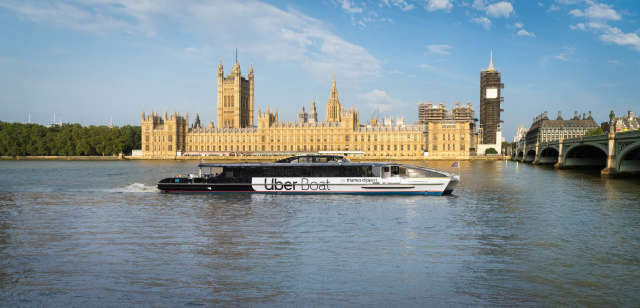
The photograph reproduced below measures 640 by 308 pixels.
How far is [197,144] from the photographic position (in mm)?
161000

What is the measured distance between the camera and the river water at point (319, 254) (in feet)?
38.0

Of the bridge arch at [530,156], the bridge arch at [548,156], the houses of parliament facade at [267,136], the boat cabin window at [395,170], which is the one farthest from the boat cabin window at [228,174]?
the houses of parliament facade at [267,136]

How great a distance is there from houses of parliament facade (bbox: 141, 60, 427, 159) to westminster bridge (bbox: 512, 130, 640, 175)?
54.6 metres

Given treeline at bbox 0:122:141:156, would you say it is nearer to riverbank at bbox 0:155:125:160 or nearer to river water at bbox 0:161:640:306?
riverbank at bbox 0:155:125:160

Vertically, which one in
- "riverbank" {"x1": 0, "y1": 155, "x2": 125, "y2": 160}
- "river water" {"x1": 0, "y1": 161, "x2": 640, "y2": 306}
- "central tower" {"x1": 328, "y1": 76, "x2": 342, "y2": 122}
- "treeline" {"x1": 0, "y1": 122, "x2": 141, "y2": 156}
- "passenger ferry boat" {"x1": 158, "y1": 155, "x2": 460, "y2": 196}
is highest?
"central tower" {"x1": 328, "y1": 76, "x2": 342, "y2": 122}

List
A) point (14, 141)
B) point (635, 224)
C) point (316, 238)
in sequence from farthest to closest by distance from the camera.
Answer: point (14, 141)
point (635, 224)
point (316, 238)

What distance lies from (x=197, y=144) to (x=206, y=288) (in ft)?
506

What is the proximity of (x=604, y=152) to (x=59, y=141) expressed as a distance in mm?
146787

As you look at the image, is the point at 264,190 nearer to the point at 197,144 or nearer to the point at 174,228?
the point at 174,228

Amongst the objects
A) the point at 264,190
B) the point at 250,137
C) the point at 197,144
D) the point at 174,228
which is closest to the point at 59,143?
the point at 197,144

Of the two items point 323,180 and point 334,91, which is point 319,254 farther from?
point 334,91

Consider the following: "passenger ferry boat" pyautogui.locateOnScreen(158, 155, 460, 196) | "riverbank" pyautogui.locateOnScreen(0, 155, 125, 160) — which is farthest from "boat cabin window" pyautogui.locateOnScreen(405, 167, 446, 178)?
"riverbank" pyautogui.locateOnScreen(0, 155, 125, 160)

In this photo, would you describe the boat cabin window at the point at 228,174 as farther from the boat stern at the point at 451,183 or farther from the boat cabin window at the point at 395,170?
the boat stern at the point at 451,183

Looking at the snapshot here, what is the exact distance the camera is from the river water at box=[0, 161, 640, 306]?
38.0 ft
